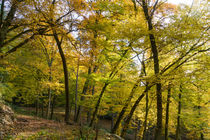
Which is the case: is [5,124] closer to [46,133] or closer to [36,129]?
[36,129]

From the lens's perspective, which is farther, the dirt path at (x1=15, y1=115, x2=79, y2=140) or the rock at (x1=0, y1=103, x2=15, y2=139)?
the dirt path at (x1=15, y1=115, x2=79, y2=140)

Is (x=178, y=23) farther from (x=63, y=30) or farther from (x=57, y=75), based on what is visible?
(x=57, y=75)

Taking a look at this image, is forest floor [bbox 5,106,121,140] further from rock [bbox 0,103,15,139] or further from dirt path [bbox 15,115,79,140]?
rock [bbox 0,103,15,139]

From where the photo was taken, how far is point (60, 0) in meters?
5.48

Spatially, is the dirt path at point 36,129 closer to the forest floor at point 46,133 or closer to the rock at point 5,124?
the forest floor at point 46,133

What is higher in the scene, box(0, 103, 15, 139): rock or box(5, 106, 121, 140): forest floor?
box(0, 103, 15, 139): rock

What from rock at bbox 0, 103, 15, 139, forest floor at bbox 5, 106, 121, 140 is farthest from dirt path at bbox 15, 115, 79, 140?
rock at bbox 0, 103, 15, 139

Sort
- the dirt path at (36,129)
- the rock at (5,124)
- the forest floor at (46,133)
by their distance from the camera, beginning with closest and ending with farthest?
the rock at (5,124) < the forest floor at (46,133) < the dirt path at (36,129)

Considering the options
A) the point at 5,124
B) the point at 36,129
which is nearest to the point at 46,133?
the point at 36,129

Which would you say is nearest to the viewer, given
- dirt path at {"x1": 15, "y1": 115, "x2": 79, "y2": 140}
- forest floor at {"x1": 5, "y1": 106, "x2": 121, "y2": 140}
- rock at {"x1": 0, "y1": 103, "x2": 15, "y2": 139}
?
rock at {"x1": 0, "y1": 103, "x2": 15, "y2": 139}

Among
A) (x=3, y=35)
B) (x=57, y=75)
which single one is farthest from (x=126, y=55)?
(x=57, y=75)

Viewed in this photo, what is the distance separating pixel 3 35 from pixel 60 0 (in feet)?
9.48

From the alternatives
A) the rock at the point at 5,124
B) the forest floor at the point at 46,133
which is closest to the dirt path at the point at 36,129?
the forest floor at the point at 46,133

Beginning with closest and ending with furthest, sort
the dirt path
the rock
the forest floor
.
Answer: the rock
the forest floor
the dirt path
